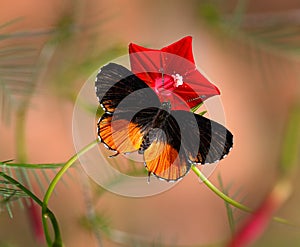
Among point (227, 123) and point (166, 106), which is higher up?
point (166, 106)

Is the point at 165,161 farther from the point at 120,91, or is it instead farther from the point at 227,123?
the point at 227,123

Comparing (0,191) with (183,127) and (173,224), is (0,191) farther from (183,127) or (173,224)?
(173,224)

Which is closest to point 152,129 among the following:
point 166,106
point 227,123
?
point 166,106

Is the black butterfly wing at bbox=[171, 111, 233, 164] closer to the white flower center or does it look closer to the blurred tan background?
the white flower center

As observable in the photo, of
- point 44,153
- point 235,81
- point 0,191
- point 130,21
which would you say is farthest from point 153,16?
point 0,191

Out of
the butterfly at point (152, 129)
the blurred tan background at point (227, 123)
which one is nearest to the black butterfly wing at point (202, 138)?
the butterfly at point (152, 129)

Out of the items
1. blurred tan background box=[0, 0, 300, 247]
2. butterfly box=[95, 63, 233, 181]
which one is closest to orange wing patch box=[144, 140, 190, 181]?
butterfly box=[95, 63, 233, 181]

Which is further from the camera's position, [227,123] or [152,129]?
[227,123]

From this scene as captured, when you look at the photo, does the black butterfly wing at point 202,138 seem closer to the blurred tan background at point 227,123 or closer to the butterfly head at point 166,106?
the butterfly head at point 166,106
